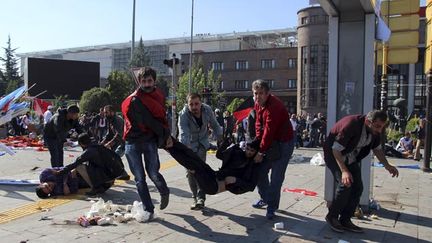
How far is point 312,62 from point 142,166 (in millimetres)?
59656

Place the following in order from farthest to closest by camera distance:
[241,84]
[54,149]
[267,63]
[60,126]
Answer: [241,84]
[267,63]
[54,149]
[60,126]

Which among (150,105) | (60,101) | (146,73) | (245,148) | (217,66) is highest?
(217,66)

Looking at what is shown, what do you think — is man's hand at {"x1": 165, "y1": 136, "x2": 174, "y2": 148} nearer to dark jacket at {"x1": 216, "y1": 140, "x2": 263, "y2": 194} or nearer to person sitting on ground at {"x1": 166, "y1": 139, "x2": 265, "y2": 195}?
person sitting on ground at {"x1": 166, "y1": 139, "x2": 265, "y2": 195}

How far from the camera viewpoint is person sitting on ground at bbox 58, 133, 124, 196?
307 inches

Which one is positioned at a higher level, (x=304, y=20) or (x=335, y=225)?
(x=304, y=20)

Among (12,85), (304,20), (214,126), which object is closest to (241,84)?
(304,20)

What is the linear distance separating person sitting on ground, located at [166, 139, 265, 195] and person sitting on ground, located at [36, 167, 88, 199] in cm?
262

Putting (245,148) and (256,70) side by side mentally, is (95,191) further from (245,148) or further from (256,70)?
(256,70)

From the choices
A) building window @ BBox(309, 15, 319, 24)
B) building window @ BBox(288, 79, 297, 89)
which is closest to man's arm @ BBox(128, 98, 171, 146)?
building window @ BBox(309, 15, 319, 24)

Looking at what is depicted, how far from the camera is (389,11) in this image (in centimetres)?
879

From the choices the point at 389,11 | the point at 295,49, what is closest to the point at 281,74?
the point at 295,49

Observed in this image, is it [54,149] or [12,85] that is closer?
[54,149]

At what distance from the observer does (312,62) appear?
6344 centimetres

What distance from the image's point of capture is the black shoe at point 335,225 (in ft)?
18.7
